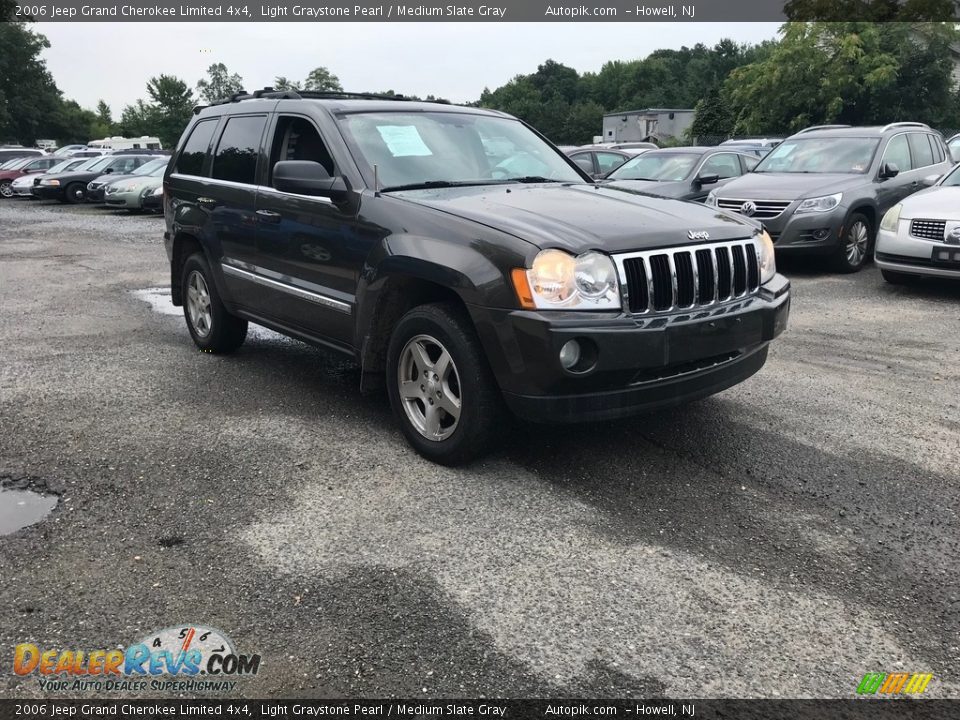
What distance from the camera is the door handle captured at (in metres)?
5.23

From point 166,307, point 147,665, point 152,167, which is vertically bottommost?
point 147,665

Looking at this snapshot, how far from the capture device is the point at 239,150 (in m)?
5.82

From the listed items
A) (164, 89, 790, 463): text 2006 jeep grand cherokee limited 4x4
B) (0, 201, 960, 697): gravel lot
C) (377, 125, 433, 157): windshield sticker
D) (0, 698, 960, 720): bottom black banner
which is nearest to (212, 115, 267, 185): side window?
(164, 89, 790, 463): text 2006 jeep grand cherokee limited 4x4

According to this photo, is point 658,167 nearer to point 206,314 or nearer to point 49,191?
point 206,314

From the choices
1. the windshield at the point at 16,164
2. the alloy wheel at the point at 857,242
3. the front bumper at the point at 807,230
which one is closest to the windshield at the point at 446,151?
the front bumper at the point at 807,230

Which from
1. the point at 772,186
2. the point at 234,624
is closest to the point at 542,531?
the point at 234,624

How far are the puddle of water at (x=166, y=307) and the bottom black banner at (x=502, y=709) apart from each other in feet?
15.6

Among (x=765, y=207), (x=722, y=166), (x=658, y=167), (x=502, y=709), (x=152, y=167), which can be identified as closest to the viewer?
(x=502, y=709)

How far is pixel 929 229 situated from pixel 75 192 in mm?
24880

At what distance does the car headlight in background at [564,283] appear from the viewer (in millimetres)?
3688

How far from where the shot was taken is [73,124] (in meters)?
83.1

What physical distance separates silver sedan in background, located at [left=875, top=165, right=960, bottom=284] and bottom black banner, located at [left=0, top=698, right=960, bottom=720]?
692cm

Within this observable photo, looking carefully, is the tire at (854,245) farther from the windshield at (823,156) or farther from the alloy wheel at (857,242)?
the windshield at (823,156)

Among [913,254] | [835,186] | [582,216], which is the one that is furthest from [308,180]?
[835,186]
